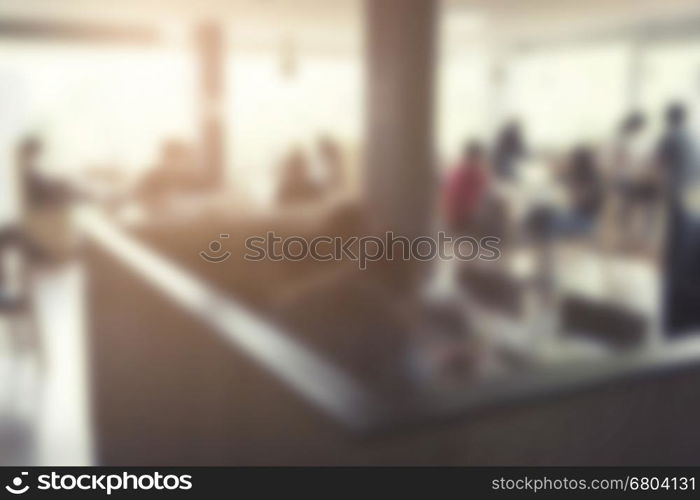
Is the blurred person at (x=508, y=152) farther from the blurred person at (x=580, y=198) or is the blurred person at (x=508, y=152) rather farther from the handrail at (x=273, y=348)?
the handrail at (x=273, y=348)

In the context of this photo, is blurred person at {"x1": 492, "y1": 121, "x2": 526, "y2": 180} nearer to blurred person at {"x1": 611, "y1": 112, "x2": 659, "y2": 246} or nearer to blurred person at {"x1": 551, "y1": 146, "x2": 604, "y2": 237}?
blurred person at {"x1": 551, "y1": 146, "x2": 604, "y2": 237}

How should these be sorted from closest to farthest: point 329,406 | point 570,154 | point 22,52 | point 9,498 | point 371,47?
point 329,406, point 9,498, point 22,52, point 371,47, point 570,154

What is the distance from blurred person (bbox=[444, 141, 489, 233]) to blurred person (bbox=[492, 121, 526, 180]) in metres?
0.13

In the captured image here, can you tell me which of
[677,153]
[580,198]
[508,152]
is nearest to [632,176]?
Result: [580,198]

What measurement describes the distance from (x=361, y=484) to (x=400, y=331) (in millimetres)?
595

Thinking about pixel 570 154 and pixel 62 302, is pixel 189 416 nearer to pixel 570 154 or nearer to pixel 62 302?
pixel 62 302

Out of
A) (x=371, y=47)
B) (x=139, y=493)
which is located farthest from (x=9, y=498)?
(x=371, y=47)

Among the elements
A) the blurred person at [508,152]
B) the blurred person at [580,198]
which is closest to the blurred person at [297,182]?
the blurred person at [508,152]

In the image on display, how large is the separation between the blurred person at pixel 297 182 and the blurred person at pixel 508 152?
49 cm

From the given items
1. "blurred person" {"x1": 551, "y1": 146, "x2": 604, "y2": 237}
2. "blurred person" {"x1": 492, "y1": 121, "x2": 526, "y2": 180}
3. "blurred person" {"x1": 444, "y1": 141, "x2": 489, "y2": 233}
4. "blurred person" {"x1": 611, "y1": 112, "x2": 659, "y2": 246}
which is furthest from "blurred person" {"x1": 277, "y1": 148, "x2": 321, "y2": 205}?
"blurred person" {"x1": 611, "y1": 112, "x2": 659, "y2": 246}

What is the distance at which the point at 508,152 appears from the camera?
1.59 meters

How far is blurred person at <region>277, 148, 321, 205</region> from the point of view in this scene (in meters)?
1.10

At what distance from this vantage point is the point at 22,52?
729mm

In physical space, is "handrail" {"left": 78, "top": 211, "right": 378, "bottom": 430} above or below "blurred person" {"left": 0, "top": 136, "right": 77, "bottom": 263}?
below
